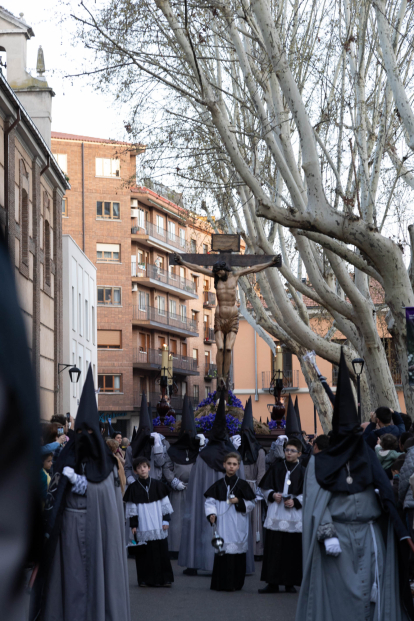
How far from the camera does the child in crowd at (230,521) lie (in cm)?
1127

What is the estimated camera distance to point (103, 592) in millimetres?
7590

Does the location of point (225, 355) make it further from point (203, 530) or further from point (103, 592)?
point (103, 592)

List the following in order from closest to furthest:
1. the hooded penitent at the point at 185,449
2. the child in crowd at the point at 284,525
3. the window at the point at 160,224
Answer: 1. the child in crowd at the point at 284,525
2. the hooded penitent at the point at 185,449
3. the window at the point at 160,224

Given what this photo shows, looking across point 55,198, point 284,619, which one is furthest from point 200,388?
point 284,619

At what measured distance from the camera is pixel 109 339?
57.7 metres

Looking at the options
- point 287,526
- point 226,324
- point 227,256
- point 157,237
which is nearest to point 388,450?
point 287,526

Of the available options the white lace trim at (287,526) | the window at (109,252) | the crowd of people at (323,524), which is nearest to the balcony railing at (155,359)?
the window at (109,252)

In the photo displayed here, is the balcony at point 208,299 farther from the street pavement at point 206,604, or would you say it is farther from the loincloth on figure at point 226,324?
the street pavement at point 206,604

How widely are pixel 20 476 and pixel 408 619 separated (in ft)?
21.6

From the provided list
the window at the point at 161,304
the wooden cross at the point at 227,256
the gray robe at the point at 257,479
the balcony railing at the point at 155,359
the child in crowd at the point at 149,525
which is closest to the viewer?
the child in crowd at the point at 149,525

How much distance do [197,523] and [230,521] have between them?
1898 mm

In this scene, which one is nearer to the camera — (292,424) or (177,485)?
(177,485)

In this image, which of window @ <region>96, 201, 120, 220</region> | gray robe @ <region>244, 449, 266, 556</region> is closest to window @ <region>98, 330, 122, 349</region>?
window @ <region>96, 201, 120, 220</region>

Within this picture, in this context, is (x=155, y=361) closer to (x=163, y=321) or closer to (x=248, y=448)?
(x=163, y=321)
